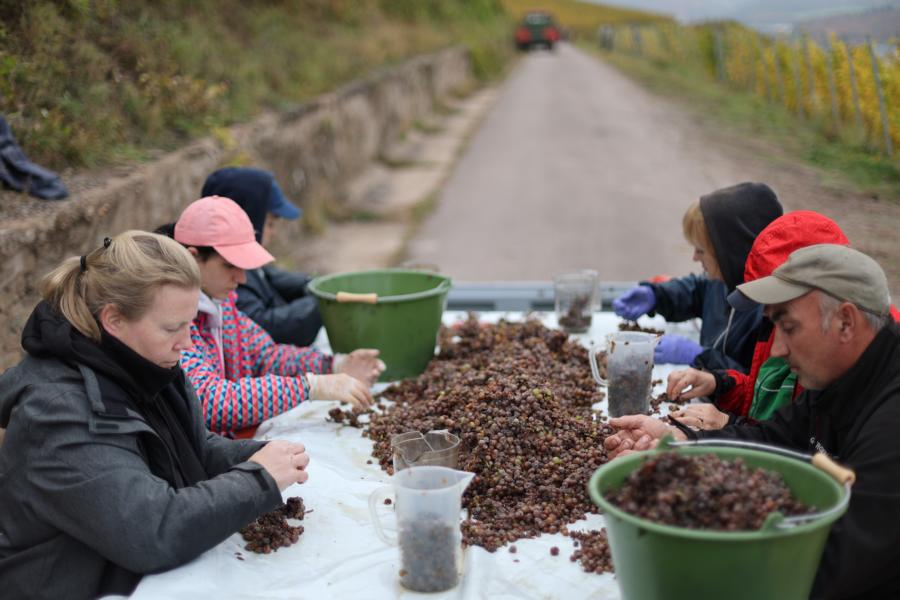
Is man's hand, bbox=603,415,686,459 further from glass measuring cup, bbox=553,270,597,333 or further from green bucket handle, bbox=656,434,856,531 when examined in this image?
glass measuring cup, bbox=553,270,597,333

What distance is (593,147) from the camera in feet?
52.4

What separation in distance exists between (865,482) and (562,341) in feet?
6.12

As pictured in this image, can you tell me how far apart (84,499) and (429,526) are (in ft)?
2.65

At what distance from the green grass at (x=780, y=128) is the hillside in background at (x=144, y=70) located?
574 centimetres

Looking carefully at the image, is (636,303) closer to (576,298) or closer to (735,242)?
(576,298)

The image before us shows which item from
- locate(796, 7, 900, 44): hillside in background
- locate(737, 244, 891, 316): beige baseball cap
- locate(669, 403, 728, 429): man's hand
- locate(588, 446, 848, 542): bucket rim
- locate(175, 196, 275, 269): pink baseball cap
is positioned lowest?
locate(669, 403, 728, 429): man's hand

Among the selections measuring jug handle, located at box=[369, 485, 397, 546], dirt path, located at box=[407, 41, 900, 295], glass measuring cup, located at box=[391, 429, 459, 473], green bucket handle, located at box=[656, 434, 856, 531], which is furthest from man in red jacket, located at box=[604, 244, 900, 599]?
dirt path, located at box=[407, 41, 900, 295]

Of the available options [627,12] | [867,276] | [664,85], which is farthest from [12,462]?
[627,12]

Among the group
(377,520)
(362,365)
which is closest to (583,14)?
(362,365)

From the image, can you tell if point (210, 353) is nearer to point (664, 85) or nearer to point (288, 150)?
point (288, 150)

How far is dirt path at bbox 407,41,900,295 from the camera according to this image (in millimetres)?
8930

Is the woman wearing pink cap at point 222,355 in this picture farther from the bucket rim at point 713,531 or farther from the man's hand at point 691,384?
the bucket rim at point 713,531

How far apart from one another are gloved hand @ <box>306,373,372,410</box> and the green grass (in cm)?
500

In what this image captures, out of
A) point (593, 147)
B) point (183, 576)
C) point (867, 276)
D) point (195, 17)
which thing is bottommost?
point (593, 147)
